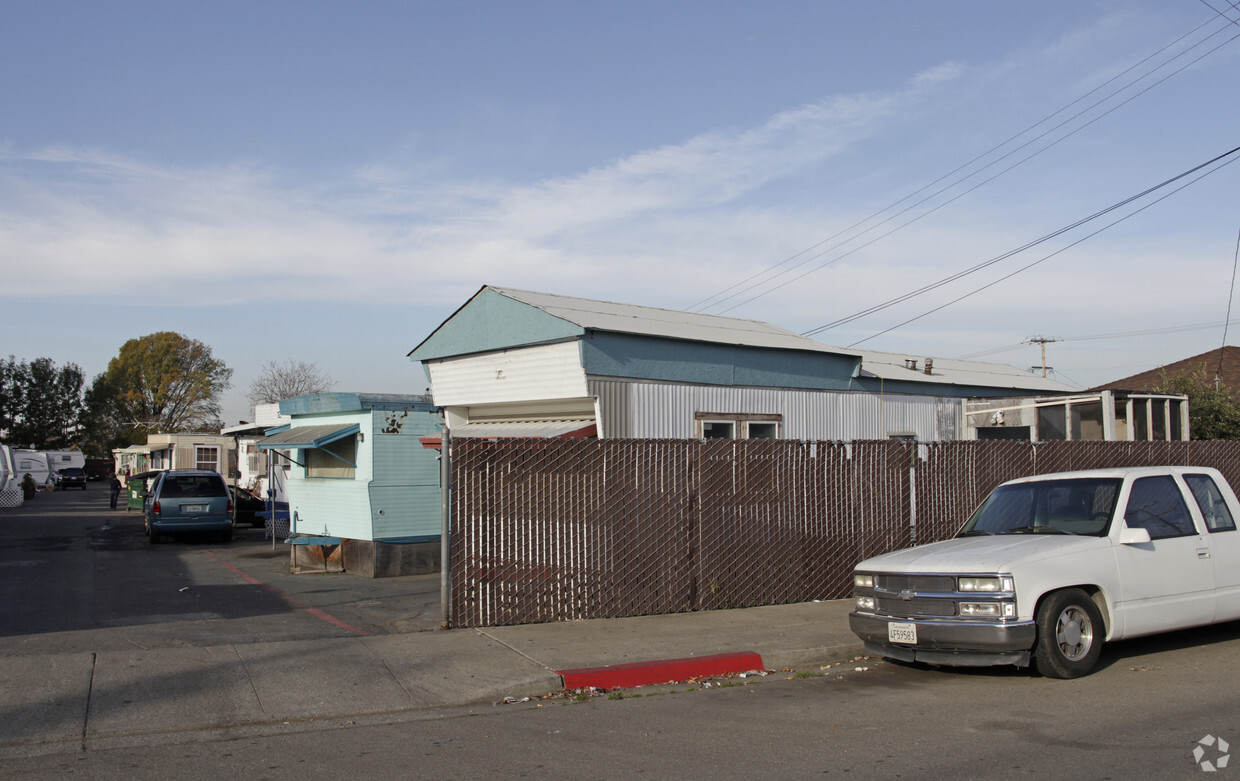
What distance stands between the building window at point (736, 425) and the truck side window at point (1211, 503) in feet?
22.3

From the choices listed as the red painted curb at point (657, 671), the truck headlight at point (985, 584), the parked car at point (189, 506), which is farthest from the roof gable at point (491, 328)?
the parked car at point (189, 506)

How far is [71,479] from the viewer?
6819 cm

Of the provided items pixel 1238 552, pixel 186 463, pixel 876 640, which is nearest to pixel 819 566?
pixel 876 640

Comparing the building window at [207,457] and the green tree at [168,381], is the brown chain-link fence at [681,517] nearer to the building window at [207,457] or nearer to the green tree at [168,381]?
the building window at [207,457]

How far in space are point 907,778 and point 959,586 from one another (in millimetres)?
2613

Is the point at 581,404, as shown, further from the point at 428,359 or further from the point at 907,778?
the point at 907,778

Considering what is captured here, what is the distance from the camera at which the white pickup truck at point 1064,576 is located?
23.6 ft

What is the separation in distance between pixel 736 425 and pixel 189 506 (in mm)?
13859

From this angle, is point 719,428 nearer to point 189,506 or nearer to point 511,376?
point 511,376

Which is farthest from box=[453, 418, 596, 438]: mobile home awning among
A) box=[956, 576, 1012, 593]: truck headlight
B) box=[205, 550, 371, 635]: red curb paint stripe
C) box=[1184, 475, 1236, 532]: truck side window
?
box=[1184, 475, 1236, 532]: truck side window

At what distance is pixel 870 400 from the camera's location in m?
17.0

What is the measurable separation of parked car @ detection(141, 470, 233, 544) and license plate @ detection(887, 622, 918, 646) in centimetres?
1824

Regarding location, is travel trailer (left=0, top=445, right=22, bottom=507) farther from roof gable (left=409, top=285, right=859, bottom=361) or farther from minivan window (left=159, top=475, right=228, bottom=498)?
roof gable (left=409, top=285, right=859, bottom=361)

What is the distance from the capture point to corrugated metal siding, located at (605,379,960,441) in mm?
13539
